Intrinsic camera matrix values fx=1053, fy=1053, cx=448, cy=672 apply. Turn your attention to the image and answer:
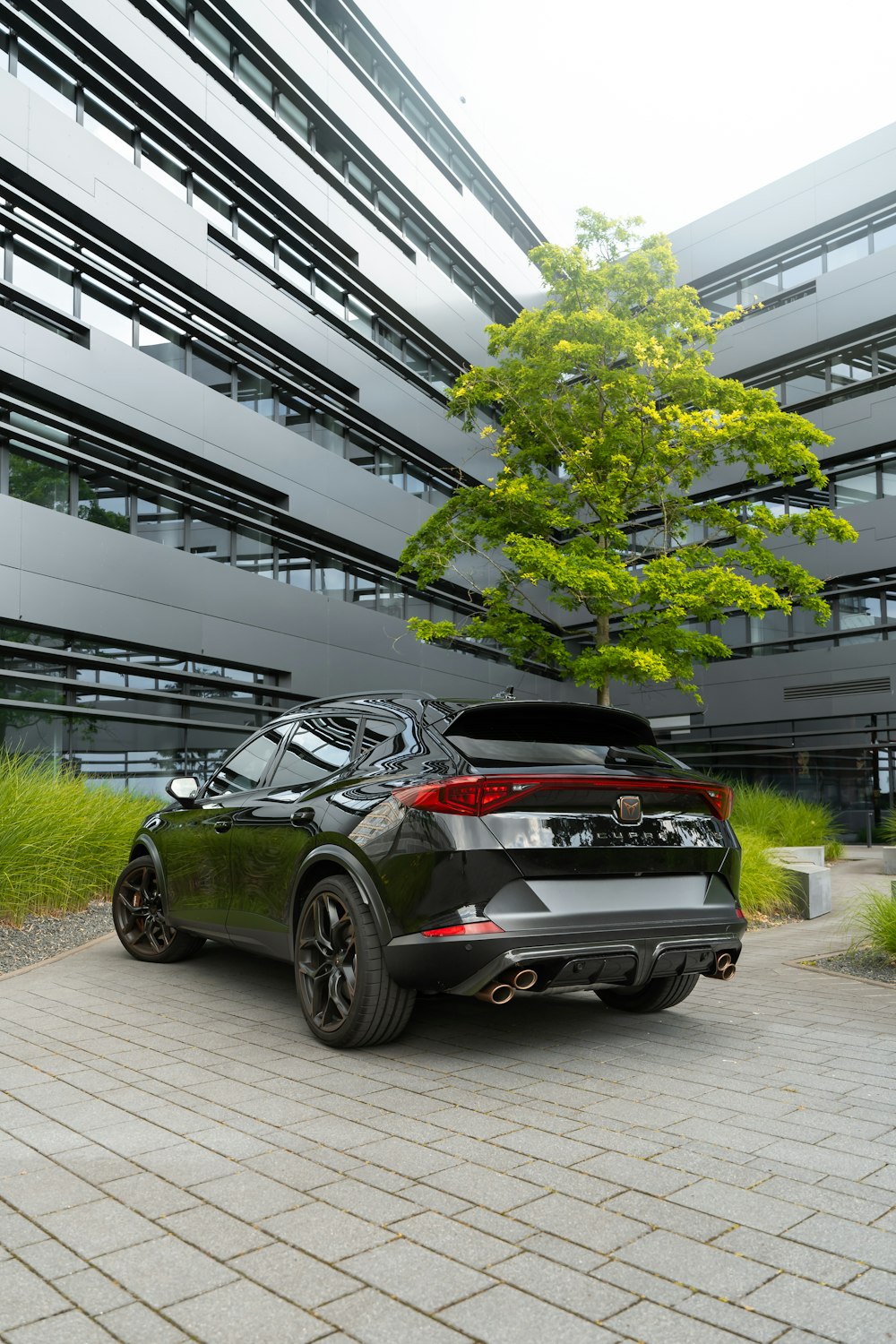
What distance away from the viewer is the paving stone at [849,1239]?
2.65 m

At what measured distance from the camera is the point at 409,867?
14.4 feet

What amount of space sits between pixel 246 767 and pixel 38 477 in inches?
397

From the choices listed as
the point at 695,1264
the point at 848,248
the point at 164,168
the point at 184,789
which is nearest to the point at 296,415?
the point at 164,168

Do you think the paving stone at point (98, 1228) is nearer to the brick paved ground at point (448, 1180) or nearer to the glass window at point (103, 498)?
the brick paved ground at point (448, 1180)

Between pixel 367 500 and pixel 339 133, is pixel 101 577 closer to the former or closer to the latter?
pixel 367 500

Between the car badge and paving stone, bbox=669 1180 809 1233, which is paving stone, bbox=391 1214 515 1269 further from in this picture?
the car badge

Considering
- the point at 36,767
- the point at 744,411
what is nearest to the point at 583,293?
the point at 744,411

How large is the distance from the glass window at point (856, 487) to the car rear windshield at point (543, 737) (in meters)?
21.9

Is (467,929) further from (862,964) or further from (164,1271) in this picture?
(862,964)

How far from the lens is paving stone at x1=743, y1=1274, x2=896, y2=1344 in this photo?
227 cm

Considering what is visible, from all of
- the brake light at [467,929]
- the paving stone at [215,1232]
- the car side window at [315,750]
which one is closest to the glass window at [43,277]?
the car side window at [315,750]

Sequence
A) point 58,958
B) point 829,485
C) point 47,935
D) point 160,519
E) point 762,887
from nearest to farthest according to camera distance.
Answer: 1. point 58,958
2. point 47,935
3. point 762,887
4. point 160,519
5. point 829,485

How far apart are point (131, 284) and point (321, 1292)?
16.7 m

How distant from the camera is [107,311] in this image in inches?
635
